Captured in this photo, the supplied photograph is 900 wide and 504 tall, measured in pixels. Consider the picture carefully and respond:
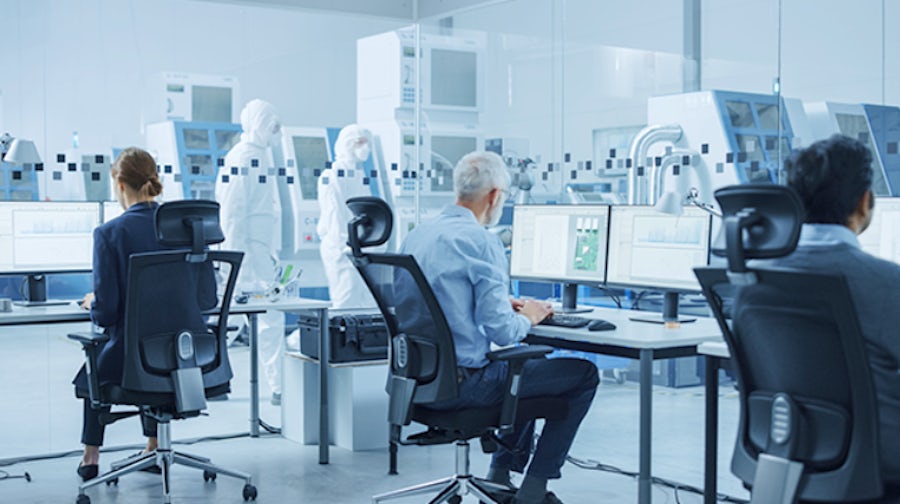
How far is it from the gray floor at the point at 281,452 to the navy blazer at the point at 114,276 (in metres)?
0.66

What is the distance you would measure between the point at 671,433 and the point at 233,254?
2.11 m

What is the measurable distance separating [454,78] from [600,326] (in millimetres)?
2729

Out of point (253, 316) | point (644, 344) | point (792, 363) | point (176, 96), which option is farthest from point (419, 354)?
point (176, 96)

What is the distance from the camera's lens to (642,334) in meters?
3.54

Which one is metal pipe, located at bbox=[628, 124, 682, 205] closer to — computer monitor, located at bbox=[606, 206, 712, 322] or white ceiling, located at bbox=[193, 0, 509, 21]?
computer monitor, located at bbox=[606, 206, 712, 322]

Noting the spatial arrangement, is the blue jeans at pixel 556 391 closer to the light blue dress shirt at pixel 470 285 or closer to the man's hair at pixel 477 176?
the light blue dress shirt at pixel 470 285

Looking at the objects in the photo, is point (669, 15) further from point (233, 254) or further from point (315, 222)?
point (315, 222)

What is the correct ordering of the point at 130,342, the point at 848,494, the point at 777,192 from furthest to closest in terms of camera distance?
1. the point at 130,342
2. the point at 848,494
3. the point at 777,192

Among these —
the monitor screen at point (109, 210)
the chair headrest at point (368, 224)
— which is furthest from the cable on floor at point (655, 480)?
the monitor screen at point (109, 210)

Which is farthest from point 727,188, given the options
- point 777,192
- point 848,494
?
point 848,494

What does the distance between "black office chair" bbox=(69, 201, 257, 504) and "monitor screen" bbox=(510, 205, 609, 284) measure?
3.96ft

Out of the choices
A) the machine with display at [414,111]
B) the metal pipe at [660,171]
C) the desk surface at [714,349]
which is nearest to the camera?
the desk surface at [714,349]

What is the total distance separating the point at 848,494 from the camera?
219 cm

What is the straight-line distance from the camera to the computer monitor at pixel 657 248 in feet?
12.2
